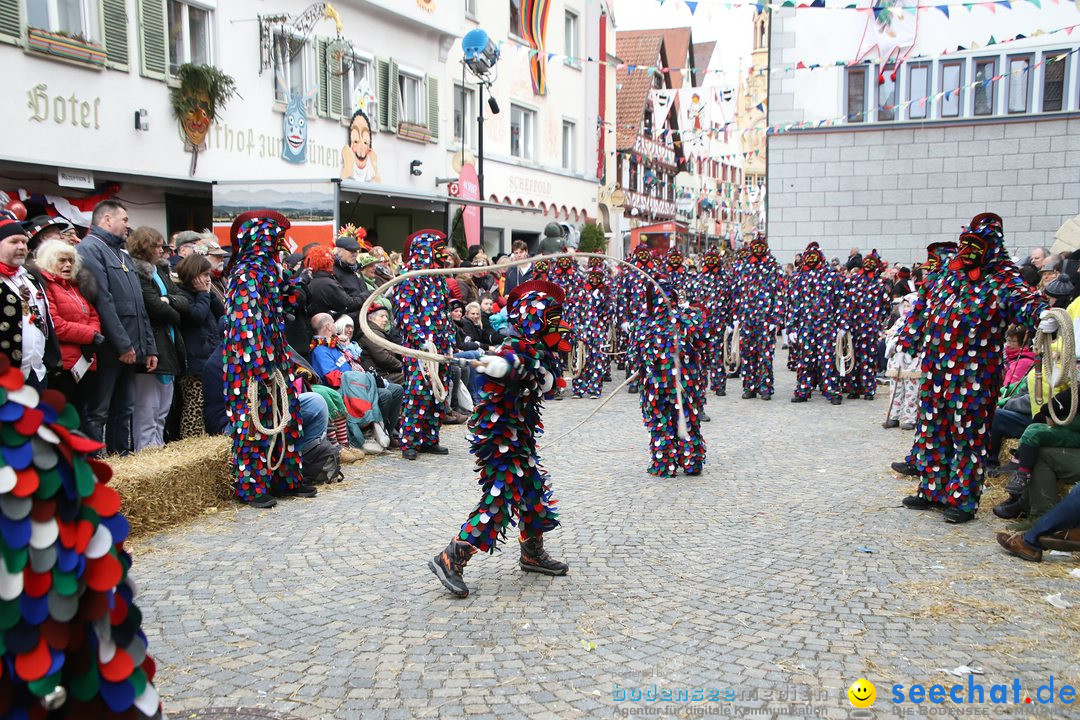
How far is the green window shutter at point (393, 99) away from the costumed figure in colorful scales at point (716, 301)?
8.03 meters

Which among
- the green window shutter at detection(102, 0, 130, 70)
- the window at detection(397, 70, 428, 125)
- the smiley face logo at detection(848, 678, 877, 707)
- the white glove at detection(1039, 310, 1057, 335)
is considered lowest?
the smiley face logo at detection(848, 678, 877, 707)

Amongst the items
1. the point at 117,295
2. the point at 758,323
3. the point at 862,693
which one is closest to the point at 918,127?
the point at 758,323

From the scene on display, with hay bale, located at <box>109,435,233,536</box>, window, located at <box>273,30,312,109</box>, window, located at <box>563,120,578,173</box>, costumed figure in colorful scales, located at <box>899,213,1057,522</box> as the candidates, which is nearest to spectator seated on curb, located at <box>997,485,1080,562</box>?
costumed figure in colorful scales, located at <box>899,213,1057,522</box>

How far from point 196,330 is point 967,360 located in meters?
6.32

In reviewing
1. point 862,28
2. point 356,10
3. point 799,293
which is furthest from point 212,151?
point 862,28

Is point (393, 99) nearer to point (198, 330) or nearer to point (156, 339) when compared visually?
point (198, 330)

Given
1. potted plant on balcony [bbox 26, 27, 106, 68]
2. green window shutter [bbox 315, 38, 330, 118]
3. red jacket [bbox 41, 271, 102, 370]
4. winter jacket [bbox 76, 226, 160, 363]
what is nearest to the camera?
red jacket [bbox 41, 271, 102, 370]

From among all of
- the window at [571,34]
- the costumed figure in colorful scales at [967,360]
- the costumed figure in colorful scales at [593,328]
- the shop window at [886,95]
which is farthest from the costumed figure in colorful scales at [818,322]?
the window at [571,34]

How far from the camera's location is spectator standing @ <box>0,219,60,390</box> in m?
5.68

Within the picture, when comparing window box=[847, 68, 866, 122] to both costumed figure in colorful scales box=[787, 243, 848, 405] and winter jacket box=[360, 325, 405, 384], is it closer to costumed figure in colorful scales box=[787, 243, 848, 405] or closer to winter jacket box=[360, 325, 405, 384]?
costumed figure in colorful scales box=[787, 243, 848, 405]

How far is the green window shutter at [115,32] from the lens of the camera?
39.2ft

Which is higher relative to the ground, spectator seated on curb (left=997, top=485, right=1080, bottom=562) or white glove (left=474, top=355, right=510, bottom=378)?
white glove (left=474, top=355, right=510, bottom=378)

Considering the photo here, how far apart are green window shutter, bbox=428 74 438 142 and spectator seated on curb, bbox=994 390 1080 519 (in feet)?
53.3

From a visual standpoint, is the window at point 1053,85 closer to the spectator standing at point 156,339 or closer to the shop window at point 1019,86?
the shop window at point 1019,86
